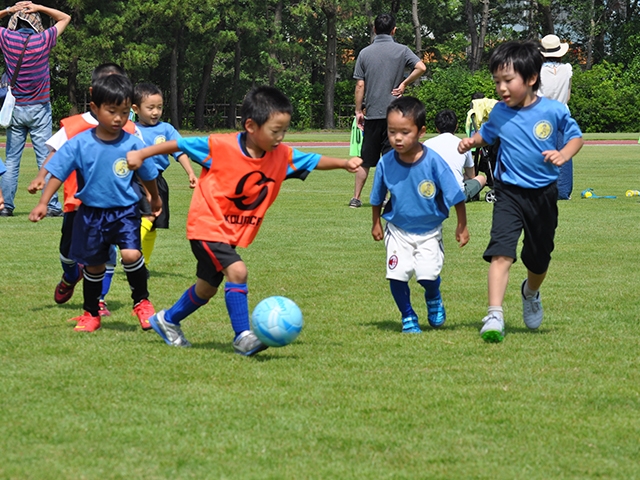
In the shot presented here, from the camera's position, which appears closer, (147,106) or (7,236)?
(147,106)

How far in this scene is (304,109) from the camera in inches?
2141

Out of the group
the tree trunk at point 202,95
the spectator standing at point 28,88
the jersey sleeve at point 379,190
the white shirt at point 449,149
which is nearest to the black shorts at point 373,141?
the white shirt at point 449,149

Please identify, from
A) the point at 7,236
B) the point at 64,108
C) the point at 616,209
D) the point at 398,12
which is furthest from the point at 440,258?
the point at 398,12

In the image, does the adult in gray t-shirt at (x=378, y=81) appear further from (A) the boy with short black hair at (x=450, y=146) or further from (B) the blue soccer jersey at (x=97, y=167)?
(B) the blue soccer jersey at (x=97, y=167)

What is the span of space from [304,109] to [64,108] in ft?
42.2

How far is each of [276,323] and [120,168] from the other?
1.62 m

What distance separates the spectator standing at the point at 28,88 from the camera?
41.2 feet

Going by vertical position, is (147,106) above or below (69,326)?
above

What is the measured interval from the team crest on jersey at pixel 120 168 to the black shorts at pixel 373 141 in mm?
6451

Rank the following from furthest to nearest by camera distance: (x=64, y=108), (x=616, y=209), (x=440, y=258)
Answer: (x=64, y=108) < (x=616, y=209) < (x=440, y=258)

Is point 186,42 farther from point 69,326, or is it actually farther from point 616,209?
point 69,326

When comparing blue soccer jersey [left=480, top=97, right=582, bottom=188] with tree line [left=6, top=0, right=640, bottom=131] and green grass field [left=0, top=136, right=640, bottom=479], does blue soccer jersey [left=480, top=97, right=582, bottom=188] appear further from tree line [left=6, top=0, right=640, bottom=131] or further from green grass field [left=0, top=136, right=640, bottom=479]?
tree line [left=6, top=0, right=640, bottom=131]

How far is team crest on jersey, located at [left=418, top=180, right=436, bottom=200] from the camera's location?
646 centimetres

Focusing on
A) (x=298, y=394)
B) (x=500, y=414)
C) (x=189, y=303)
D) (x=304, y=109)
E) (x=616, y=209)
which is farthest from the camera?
(x=304, y=109)
